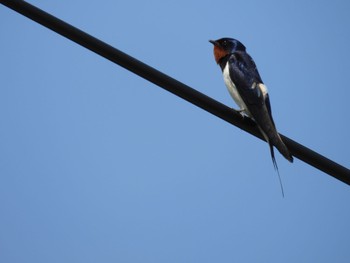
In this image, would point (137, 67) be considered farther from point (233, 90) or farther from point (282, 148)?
point (233, 90)

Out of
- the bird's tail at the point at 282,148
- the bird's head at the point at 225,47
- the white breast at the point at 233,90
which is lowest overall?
the bird's tail at the point at 282,148

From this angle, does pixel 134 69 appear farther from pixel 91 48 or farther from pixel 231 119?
pixel 231 119

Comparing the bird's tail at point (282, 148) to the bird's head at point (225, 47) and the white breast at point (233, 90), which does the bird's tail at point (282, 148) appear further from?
the bird's head at point (225, 47)

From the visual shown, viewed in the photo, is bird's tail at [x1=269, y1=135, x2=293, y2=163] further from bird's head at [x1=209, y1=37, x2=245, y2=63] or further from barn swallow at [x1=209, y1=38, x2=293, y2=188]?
bird's head at [x1=209, y1=37, x2=245, y2=63]

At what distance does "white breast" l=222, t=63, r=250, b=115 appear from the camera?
3915 millimetres

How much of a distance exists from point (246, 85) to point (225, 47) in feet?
3.25

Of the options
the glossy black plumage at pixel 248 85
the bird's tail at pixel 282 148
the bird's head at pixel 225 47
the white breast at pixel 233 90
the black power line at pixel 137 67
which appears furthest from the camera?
the bird's head at pixel 225 47

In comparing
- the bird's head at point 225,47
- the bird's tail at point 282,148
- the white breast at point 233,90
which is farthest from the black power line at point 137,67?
the bird's head at point 225,47

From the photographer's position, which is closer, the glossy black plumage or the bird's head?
the glossy black plumage

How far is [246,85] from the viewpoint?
398 cm

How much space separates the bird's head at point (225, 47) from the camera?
15.6 feet

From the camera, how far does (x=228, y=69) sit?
432cm

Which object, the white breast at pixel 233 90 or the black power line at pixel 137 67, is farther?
the white breast at pixel 233 90

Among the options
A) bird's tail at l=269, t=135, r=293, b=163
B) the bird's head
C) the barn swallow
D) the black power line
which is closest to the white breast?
the barn swallow
